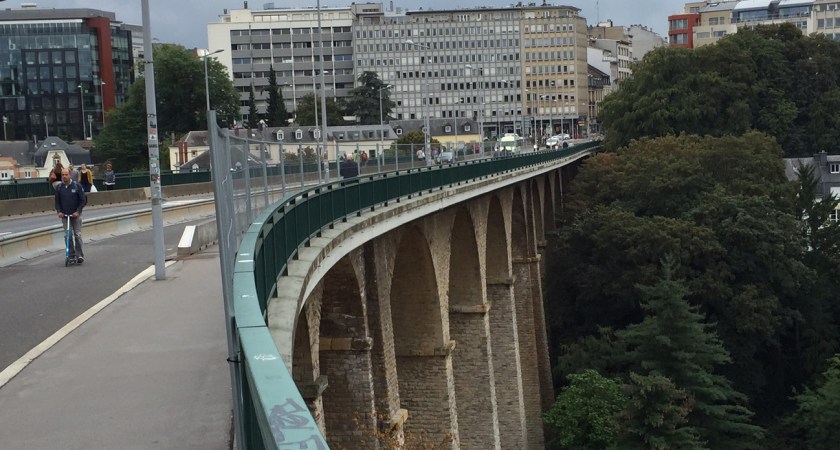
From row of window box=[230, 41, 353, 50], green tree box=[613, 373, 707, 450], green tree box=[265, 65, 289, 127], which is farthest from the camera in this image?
row of window box=[230, 41, 353, 50]

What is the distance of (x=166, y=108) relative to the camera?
9400 cm

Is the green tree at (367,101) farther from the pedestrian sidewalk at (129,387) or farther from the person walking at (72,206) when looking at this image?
the pedestrian sidewalk at (129,387)

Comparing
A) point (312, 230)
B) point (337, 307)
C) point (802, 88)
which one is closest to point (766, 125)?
point (802, 88)

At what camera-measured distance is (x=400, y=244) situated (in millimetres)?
24641

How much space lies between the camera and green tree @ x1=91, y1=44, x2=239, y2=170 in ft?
298

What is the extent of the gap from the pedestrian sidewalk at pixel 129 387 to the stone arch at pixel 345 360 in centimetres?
495

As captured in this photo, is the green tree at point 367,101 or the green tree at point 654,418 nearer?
the green tree at point 654,418

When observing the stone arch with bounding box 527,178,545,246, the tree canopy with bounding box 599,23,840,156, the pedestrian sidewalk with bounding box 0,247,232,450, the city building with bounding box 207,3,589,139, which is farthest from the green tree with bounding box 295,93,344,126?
the pedestrian sidewalk with bounding box 0,247,232,450

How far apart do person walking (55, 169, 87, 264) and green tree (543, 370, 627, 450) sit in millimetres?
21541

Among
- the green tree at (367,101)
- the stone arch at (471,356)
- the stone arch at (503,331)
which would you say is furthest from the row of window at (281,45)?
the stone arch at (471,356)

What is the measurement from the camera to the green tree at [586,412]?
37469 millimetres

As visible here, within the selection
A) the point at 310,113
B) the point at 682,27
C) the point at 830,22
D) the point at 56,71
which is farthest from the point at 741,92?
the point at 682,27

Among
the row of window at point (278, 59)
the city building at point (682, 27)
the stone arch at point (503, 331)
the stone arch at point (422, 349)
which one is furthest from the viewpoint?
the city building at point (682, 27)

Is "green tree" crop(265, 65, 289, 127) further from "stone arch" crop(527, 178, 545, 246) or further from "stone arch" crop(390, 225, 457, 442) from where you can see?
"stone arch" crop(390, 225, 457, 442)
